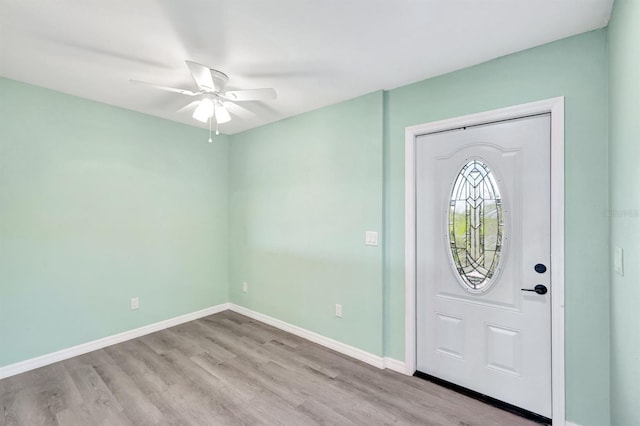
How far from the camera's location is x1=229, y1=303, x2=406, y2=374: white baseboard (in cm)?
261

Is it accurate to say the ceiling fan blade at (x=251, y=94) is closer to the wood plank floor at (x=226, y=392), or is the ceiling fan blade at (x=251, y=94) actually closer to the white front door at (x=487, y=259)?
the white front door at (x=487, y=259)

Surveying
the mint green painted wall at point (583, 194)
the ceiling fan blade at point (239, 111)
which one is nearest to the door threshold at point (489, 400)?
the mint green painted wall at point (583, 194)

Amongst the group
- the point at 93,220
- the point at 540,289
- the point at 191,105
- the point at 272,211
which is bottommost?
the point at 540,289

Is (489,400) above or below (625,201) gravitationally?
below

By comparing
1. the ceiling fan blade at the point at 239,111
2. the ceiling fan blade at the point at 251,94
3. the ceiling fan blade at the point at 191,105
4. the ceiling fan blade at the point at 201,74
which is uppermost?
the ceiling fan blade at the point at 239,111

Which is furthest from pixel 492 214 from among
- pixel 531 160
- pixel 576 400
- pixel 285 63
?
pixel 285 63

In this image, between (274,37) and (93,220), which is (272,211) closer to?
(93,220)

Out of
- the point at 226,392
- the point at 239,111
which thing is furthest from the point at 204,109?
the point at 226,392

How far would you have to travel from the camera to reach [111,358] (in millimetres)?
2775

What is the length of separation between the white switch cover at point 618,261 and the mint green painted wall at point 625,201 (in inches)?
1.1

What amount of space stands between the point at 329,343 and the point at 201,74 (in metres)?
2.64

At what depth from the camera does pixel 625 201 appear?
54.1 inches

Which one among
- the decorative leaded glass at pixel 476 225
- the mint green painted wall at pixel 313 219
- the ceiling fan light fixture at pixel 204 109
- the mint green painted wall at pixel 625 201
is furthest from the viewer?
the mint green painted wall at pixel 313 219

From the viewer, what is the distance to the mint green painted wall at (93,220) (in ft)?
8.30
